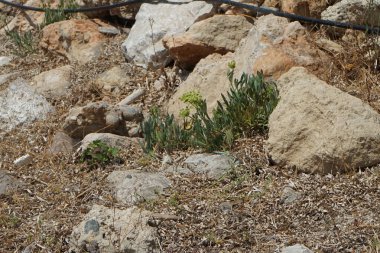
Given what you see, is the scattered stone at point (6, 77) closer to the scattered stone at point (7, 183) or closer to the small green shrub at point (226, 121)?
the scattered stone at point (7, 183)

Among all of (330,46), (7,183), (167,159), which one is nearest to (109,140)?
(167,159)

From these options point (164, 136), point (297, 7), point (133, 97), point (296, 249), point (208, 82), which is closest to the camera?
point (296, 249)

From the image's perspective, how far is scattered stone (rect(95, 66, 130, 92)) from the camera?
20.7 feet

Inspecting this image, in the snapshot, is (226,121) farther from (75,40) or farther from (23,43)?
(23,43)

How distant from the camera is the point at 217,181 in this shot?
470 centimetres

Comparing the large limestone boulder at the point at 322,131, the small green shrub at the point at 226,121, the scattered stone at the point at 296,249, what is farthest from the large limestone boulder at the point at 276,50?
the scattered stone at the point at 296,249

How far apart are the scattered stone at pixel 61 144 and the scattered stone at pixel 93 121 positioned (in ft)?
0.15

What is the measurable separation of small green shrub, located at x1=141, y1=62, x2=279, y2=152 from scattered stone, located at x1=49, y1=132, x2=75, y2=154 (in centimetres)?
56

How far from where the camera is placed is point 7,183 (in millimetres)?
5023

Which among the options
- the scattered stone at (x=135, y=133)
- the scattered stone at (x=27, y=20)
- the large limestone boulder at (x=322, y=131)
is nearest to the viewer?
the large limestone boulder at (x=322, y=131)

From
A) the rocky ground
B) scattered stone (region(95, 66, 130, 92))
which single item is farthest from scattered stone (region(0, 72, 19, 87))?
scattered stone (region(95, 66, 130, 92))

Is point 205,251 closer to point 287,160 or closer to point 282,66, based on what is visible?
point 287,160

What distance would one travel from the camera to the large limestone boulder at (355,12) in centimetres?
567

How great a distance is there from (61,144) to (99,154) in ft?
1.57
